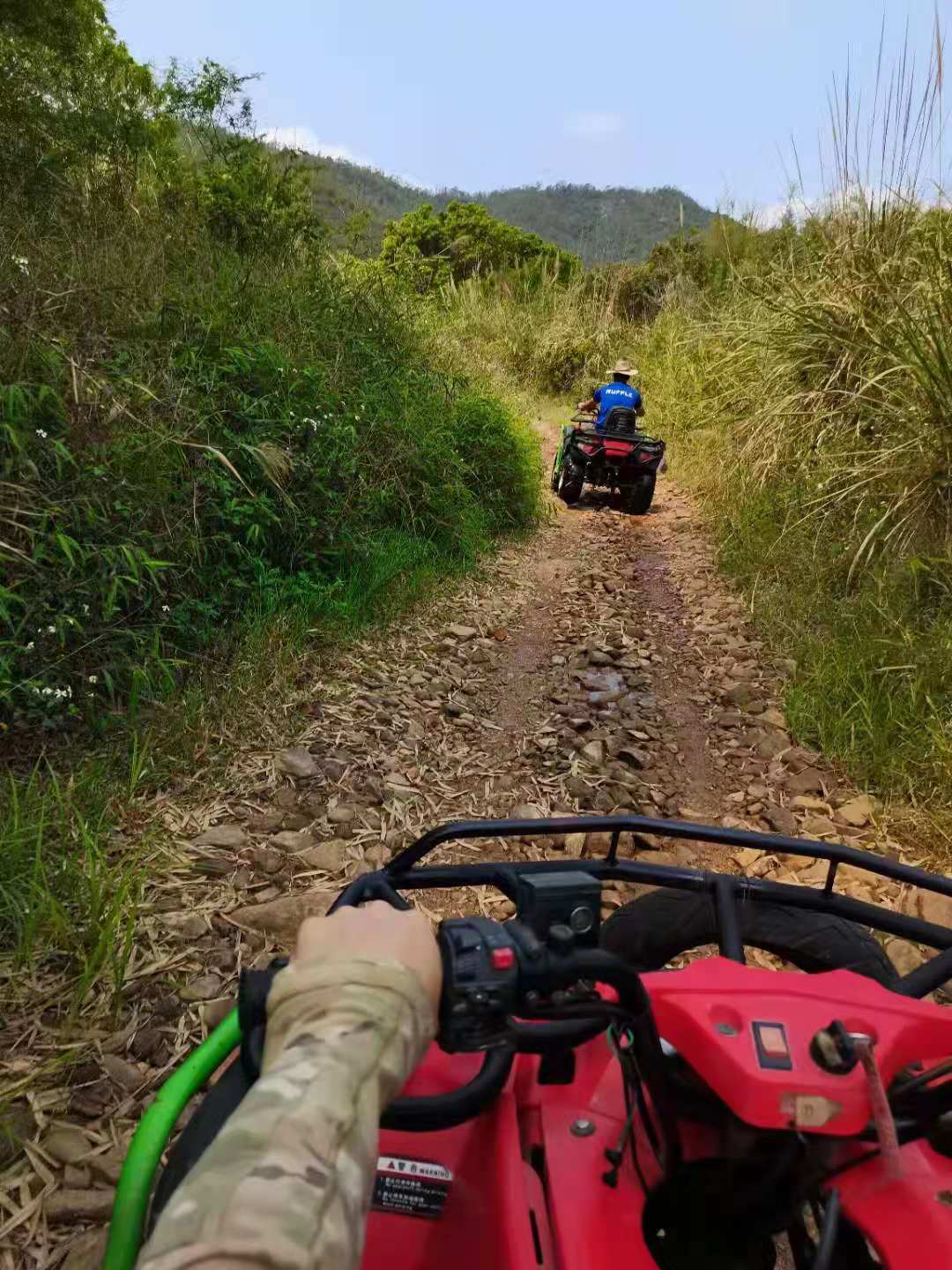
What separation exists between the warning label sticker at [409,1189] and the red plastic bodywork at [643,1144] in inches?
0.5

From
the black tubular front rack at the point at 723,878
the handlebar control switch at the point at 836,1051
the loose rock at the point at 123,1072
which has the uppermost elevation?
the handlebar control switch at the point at 836,1051

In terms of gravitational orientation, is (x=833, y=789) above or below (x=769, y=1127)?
below

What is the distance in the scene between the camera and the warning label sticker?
3.49 feet

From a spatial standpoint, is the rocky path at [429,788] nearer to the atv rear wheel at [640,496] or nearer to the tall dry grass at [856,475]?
the tall dry grass at [856,475]

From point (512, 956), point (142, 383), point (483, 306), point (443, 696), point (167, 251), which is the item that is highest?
point (483, 306)

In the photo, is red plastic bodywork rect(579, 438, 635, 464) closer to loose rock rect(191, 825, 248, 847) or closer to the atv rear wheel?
the atv rear wheel

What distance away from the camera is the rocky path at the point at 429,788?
1.78 meters

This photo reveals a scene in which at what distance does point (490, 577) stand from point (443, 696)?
1.83 m

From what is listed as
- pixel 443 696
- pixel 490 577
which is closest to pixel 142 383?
pixel 443 696

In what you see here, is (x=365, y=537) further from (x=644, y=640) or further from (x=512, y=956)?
(x=512, y=956)

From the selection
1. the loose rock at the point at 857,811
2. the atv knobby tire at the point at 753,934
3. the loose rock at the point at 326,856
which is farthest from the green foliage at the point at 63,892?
the loose rock at the point at 857,811

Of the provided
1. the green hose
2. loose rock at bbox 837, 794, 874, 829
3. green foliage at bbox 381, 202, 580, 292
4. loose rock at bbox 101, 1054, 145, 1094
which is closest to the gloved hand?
the green hose

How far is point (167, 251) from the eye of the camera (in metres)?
4.70

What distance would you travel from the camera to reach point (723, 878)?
1.50m
